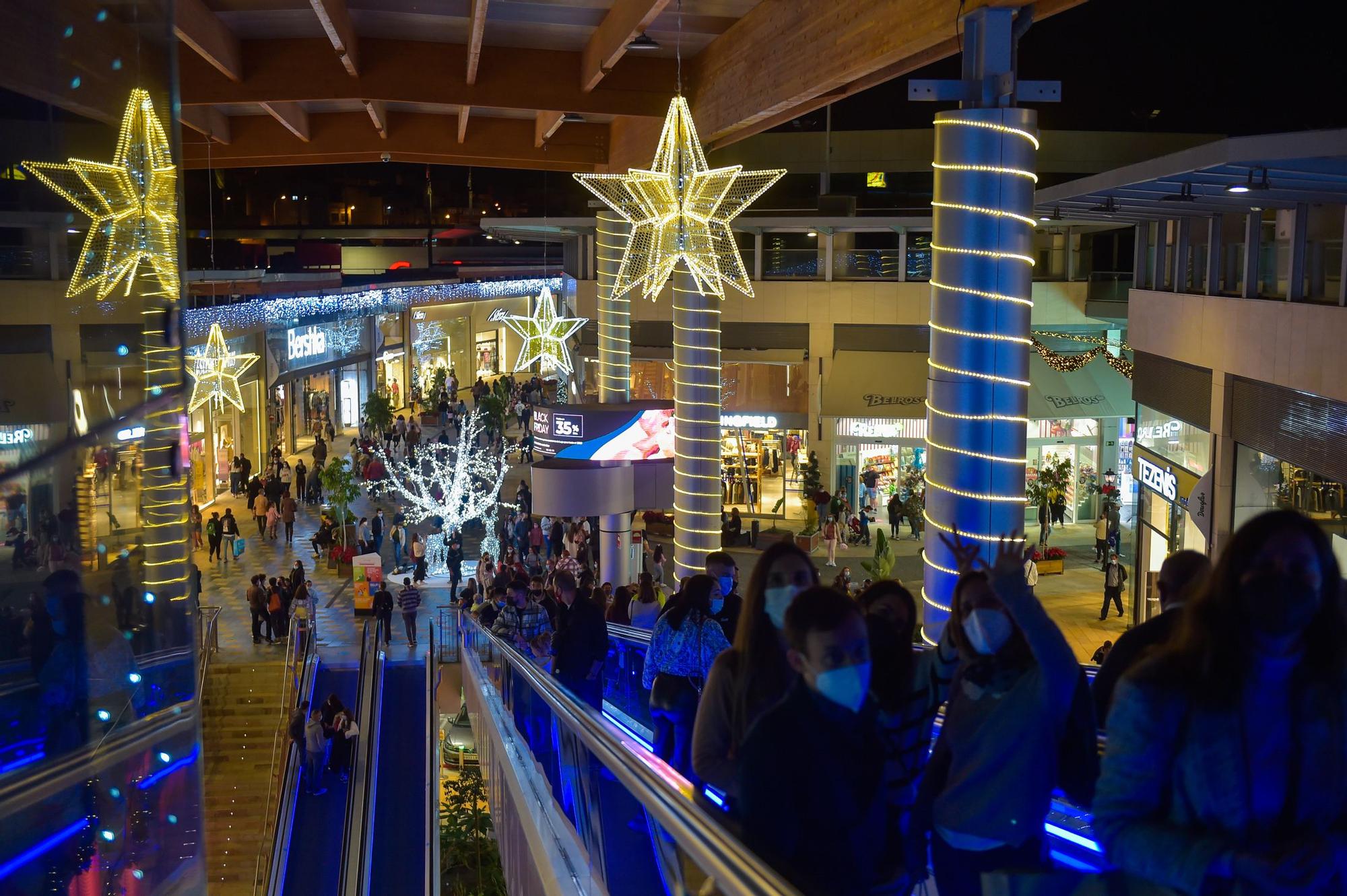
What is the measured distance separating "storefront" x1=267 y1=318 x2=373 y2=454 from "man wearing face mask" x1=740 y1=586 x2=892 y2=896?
34191mm

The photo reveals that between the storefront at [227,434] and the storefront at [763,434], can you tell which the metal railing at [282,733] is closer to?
the storefront at [227,434]

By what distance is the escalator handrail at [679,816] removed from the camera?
7.86ft

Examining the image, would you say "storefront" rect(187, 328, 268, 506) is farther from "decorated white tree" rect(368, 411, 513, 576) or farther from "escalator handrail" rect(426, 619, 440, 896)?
"escalator handrail" rect(426, 619, 440, 896)

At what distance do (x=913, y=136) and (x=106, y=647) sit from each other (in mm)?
33420

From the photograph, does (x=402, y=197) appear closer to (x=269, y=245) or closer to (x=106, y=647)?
(x=269, y=245)

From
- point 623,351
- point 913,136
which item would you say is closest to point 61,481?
point 623,351

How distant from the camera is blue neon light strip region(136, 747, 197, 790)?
2248 mm

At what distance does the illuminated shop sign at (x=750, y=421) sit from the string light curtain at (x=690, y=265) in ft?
44.4

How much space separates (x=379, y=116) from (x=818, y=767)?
17.3 m

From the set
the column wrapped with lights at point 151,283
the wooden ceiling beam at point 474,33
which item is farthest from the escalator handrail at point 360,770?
the column wrapped with lights at point 151,283

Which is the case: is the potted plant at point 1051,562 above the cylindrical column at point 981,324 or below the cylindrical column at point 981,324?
below

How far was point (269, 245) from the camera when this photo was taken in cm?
6262

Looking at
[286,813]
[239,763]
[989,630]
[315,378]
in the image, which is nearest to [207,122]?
[239,763]

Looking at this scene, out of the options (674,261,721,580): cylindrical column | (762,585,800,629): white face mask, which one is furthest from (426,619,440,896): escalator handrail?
(762,585,800,629): white face mask
